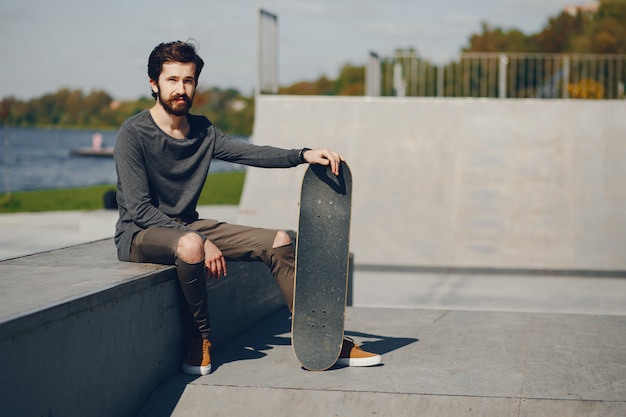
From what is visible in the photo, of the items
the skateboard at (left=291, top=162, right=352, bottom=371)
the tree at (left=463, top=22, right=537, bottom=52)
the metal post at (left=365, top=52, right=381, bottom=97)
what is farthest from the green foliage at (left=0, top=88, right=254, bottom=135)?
the skateboard at (left=291, top=162, right=352, bottom=371)

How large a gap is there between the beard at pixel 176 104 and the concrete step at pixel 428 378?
1.41 meters

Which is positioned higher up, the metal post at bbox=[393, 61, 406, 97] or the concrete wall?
the metal post at bbox=[393, 61, 406, 97]

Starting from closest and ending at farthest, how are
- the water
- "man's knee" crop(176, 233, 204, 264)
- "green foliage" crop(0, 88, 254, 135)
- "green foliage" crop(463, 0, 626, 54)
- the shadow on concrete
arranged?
1. "man's knee" crop(176, 233, 204, 264)
2. the shadow on concrete
3. the water
4. "green foliage" crop(463, 0, 626, 54)
5. "green foliage" crop(0, 88, 254, 135)

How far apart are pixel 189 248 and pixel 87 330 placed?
87cm

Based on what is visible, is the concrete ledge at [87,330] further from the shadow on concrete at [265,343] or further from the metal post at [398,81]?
the metal post at [398,81]

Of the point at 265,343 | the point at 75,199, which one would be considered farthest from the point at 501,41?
the point at 265,343

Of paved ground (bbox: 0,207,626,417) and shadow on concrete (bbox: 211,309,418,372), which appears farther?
shadow on concrete (bbox: 211,309,418,372)

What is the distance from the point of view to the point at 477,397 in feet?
13.0

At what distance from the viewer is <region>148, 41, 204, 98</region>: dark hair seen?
469 centimetres

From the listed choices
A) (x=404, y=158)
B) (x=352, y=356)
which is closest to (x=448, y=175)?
(x=404, y=158)

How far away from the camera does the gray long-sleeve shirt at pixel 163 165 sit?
4.52m

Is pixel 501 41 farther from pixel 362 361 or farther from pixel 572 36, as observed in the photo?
pixel 362 361

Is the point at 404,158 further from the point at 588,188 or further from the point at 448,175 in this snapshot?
the point at 588,188

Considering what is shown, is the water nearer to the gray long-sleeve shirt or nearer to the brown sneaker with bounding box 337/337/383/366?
the gray long-sleeve shirt
